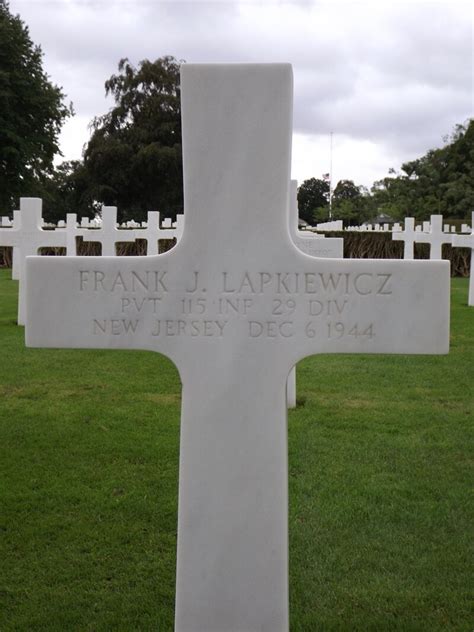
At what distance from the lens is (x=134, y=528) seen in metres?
4.15

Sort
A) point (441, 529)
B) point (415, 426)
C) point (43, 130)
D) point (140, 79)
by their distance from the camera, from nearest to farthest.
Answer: point (441, 529), point (415, 426), point (43, 130), point (140, 79)

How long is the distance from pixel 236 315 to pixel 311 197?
65.7 metres

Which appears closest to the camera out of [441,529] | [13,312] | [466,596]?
[466,596]

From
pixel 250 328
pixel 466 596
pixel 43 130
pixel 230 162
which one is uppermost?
pixel 43 130

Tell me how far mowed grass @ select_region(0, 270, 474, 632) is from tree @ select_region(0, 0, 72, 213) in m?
25.4

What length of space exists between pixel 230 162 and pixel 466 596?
1.97 metres

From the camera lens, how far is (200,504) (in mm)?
2797

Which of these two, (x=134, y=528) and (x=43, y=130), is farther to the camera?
(x=43, y=130)

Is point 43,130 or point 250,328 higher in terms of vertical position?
point 43,130

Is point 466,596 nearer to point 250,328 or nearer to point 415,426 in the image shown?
point 250,328

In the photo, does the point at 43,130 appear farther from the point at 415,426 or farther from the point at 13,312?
the point at 415,426

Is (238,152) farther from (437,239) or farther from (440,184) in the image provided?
(440,184)

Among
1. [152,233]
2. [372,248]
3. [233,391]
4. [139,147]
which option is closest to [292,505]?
[233,391]

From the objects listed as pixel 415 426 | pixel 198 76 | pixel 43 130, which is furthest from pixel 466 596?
pixel 43 130
